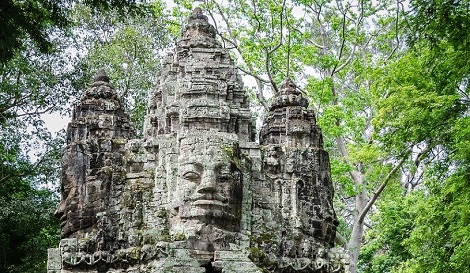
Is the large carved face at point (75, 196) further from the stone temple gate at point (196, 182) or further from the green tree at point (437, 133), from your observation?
the green tree at point (437, 133)

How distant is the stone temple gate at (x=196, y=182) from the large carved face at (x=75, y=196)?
0.02 m

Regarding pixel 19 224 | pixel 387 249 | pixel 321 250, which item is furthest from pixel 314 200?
pixel 387 249

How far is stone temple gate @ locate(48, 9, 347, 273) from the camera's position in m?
11.9

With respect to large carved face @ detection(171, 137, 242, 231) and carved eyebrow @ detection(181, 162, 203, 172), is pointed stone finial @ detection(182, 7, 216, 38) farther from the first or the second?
carved eyebrow @ detection(181, 162, 203, 172)

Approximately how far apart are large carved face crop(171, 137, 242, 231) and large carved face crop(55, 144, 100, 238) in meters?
1.40

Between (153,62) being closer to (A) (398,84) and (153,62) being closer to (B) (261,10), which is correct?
(B) (261,10)

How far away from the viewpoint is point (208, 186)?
39.2ft

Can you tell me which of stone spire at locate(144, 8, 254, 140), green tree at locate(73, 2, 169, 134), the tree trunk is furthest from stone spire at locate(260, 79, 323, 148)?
green tree at locate(73, 2, 169, 134)

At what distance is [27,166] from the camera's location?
21.2 meters

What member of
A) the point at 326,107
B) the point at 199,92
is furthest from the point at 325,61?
the point at 199,92

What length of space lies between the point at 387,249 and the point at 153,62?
8627 mm

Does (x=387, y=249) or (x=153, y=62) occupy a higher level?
(x=153, y=62)

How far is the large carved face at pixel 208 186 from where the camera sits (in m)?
11.9

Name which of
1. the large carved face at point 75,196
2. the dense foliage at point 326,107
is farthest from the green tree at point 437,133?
the large carved face at point 75,196
